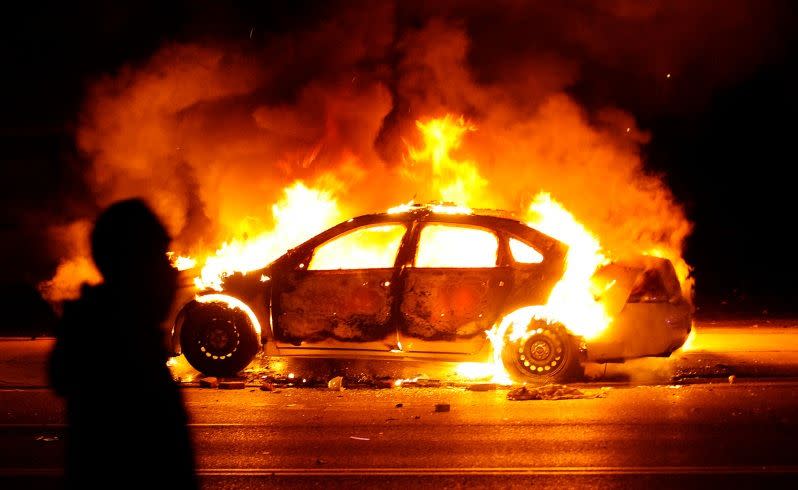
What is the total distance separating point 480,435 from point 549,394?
1557 millimetres

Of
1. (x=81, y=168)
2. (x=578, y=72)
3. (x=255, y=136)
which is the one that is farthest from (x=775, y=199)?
(x=81, y=168)

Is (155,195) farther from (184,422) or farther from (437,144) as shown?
(184,422)

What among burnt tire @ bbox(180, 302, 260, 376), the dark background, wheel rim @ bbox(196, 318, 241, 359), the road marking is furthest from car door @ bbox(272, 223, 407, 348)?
the dark background

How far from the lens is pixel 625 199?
12.7 meters

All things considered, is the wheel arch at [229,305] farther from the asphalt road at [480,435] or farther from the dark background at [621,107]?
the dark background at [621,107]

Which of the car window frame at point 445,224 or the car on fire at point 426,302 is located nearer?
the car on fire at point 426,302

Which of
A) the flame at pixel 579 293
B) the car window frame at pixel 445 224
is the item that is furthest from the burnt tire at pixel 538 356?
the car window frame at pixel 445 224

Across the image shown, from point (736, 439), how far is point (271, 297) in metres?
4.28

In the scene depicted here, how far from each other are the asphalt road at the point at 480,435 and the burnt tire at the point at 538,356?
35cm

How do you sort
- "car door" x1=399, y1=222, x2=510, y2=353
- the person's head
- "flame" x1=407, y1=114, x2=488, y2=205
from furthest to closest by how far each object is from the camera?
"flame" x1=407, y1=114, x2=488, y2=205
the person's head
"car door" x1=399, y1=222, x2=510, y2=353

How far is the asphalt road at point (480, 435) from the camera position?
5.55m

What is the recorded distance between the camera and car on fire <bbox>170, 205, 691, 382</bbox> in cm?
839

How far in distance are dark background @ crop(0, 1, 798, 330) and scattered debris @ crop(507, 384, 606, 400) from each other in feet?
23.1

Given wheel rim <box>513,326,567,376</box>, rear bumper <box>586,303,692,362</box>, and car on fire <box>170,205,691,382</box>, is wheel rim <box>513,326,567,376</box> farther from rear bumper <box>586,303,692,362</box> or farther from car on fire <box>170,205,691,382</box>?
rear bumper <box>586,303,692,362</box>
